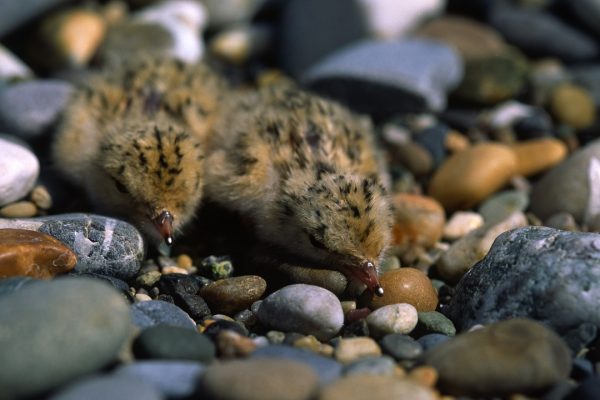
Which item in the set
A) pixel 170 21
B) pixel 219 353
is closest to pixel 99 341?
pixel 219 353

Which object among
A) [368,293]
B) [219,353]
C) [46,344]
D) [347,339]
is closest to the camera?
[46,344]

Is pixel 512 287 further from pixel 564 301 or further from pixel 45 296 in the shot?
pixel 45 296

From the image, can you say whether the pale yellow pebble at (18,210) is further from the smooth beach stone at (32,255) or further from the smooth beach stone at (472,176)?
the smooth beach stone at (472,176)

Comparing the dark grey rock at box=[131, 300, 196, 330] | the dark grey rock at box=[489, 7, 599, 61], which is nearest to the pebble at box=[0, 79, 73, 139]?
the dark grey rock at box=[131, 300, 196, 330]

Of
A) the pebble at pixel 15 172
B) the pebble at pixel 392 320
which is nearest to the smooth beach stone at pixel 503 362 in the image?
the pebble at pixel 392 320

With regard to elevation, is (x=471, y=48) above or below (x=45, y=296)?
above

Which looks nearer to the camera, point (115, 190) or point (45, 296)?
point (45, 296)

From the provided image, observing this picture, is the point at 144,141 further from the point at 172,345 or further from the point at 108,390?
the point at 108,390
